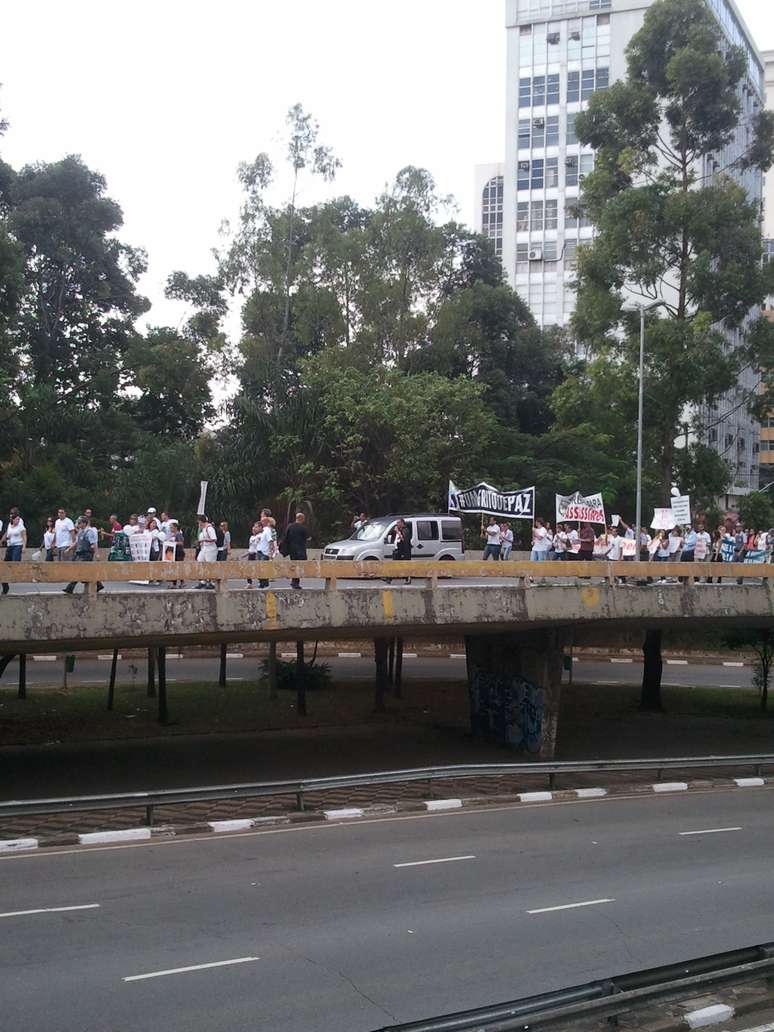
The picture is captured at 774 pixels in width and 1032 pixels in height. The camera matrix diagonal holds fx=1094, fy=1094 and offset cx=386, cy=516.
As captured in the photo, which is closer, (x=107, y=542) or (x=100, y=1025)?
(x=100, y=1025)

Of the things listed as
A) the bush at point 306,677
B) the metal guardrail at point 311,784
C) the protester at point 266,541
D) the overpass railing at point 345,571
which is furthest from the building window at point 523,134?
the protester at point 266,541

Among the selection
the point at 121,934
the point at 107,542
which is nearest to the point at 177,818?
the point at 121,934

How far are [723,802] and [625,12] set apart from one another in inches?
3179

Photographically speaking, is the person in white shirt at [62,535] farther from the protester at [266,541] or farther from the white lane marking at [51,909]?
the white lane marking at [51,909]

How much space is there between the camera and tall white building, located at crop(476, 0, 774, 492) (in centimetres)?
8712

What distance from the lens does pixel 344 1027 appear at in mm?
7961

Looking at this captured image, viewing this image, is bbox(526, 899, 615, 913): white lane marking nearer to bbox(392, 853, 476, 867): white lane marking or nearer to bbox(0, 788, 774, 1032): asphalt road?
→ bbox(0, 788, 774, 1032): asphalt road

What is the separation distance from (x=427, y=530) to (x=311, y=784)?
42.9ft

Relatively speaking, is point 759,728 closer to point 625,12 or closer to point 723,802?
point 723,802

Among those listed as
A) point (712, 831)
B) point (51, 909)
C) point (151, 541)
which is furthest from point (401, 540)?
point (51, 909)

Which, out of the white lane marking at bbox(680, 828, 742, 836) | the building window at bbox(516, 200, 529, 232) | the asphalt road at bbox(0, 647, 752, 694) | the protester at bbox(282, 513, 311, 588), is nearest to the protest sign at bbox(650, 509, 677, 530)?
the protester at bbox(282, 513, 311, 588)

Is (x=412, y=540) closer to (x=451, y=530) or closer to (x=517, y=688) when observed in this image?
(x=451, y=530)

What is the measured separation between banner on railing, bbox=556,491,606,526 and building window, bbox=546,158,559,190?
2679 inches

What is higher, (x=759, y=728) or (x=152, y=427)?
(x=152, y=427)
